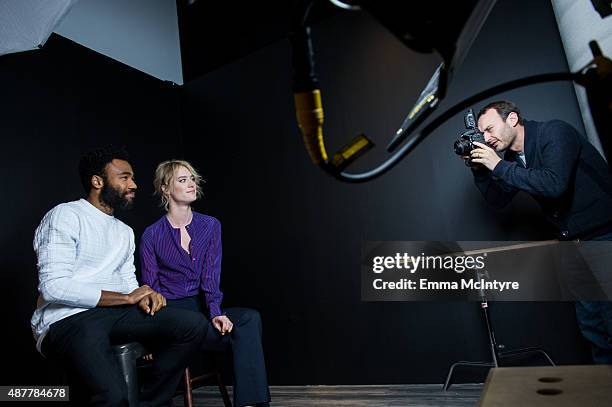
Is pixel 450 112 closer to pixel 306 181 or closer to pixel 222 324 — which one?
pixel 222 324

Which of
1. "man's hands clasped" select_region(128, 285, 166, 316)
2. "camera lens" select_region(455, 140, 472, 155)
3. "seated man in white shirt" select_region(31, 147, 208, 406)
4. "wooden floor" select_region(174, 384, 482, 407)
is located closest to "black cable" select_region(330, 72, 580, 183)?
"seated man in white shirt" select_region(31, 147, 208, 406)

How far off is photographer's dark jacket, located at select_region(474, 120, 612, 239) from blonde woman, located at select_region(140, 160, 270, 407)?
55.7 inches

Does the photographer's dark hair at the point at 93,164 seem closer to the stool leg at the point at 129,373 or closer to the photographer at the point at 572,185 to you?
the stool leg at the point at 129,373

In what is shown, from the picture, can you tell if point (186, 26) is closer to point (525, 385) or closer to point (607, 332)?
point (607, 332)

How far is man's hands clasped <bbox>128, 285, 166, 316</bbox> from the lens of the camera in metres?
1.83

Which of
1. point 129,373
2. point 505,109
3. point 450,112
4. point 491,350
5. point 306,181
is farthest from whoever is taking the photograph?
point 306,181

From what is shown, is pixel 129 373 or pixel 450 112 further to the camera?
pixel 129 373

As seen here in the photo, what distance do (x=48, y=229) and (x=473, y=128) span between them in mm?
2022

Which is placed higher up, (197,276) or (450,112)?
(450,112)

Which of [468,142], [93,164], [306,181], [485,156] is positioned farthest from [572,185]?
[93,164]

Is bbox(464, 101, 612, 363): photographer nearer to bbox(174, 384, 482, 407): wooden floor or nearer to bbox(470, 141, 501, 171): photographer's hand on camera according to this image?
bbox(470, 141, 501, 171): photographer's hand on camera

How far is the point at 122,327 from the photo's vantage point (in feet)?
5.85

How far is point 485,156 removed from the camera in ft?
6.80

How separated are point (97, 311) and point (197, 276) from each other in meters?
0.64
